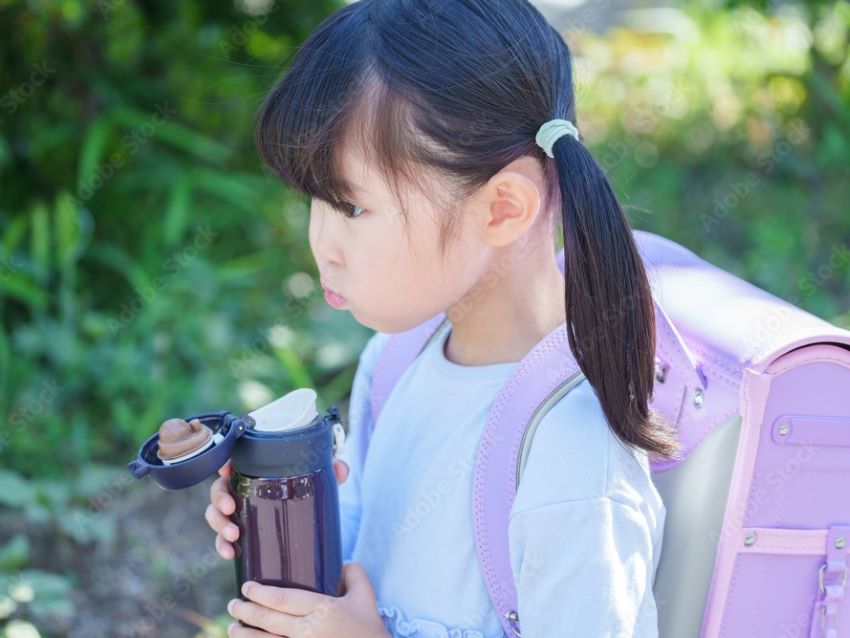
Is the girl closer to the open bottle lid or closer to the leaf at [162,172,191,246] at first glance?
the open bottle lid

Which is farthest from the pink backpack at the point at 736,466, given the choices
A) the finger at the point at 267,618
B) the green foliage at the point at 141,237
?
the green foliage at the point at 141,237

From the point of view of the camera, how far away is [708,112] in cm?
391

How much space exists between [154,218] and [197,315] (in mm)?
496

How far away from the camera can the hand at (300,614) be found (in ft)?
4.04

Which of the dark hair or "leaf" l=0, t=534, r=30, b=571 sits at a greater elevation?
the dark hair

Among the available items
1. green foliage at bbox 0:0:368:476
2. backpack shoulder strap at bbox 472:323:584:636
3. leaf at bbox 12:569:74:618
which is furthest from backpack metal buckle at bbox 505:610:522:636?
green foliage at bbox 0:0:368:476

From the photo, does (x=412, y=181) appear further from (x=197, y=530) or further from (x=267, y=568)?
(x=197, y=530)

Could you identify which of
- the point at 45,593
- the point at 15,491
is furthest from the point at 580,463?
the point at 15,491

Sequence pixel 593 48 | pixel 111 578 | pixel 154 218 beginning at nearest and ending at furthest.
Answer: pixel 111 578
pixel 154 218
pixel 593 48

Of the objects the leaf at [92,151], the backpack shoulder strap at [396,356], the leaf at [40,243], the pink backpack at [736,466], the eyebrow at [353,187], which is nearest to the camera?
the pink backpack at [736,466]

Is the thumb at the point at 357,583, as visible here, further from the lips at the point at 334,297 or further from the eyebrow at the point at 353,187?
the eyebrow at the point at 353,187

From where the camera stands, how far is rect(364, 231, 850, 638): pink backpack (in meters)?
1.08

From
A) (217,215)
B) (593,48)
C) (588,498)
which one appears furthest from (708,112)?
(588,498)

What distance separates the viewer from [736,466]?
3.62ft
